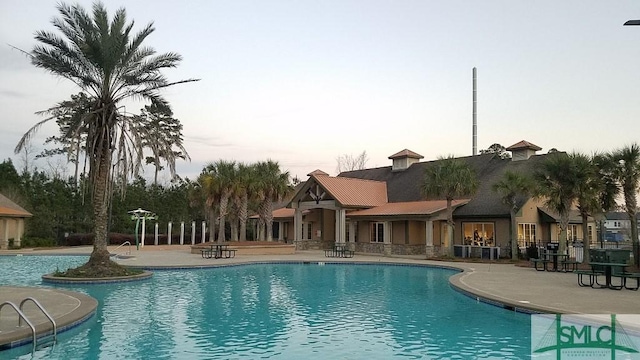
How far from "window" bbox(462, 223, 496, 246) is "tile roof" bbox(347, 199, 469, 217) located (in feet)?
5.18

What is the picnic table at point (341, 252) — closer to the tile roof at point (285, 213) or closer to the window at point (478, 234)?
the tile roof at point (285, 213)

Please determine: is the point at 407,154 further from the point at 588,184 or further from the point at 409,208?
the point at 588,184

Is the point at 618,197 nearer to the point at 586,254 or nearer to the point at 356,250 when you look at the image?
the point at 586,254

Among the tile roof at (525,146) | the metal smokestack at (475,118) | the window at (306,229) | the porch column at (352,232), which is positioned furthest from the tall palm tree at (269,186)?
the metal smokestack at (475,118)

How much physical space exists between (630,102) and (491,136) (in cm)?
3075

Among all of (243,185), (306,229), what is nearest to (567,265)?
(243,185)

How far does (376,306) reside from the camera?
1367 cm

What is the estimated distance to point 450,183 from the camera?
1102 inches

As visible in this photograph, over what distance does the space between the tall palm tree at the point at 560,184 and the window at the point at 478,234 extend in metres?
5.27

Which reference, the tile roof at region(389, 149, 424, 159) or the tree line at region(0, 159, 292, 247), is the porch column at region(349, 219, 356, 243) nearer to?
the tree line at region(0, 159, 292, 247)

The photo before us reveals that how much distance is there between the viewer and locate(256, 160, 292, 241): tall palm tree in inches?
1375

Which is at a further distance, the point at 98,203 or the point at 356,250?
the point at 356,250

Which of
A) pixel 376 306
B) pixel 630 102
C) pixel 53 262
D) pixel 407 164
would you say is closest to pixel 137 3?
pixel 376 306
